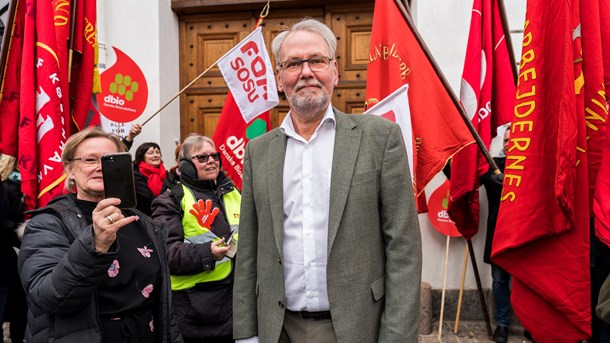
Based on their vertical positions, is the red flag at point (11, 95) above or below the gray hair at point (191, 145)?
above

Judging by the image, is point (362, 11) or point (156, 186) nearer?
point (156, 186)

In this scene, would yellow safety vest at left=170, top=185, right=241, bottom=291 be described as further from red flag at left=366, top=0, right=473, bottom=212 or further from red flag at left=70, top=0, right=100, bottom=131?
red flag at left=366, top=0, right=473, bottom=212

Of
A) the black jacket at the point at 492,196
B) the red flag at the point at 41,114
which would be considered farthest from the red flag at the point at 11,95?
the black jacket at the point at 492,196

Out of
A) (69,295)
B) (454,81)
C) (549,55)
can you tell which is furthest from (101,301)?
(454,81)

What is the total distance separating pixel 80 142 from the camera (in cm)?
232

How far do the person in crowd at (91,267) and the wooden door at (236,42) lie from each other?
429cm

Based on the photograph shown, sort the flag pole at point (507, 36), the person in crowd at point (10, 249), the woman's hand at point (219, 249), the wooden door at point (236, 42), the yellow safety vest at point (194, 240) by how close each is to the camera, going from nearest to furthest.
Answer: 1. the woman's hand at point (219, 249)
2. the yellow safety vest at point (194, 240)
3. the person in crowd at point (10, 249)
4. the flag pole at point (507, 36)
5. the wooden door at point (236, 42)

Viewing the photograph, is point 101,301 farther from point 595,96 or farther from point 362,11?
point 362,11

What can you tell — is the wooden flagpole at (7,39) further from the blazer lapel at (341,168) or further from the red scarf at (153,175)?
the blazer lapel at (341,168)

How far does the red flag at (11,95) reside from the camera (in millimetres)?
3689

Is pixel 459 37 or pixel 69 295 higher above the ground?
pixel 459 37

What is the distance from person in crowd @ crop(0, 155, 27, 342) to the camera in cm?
382

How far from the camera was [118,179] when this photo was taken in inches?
75.6

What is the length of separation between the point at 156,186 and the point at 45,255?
304 cm
